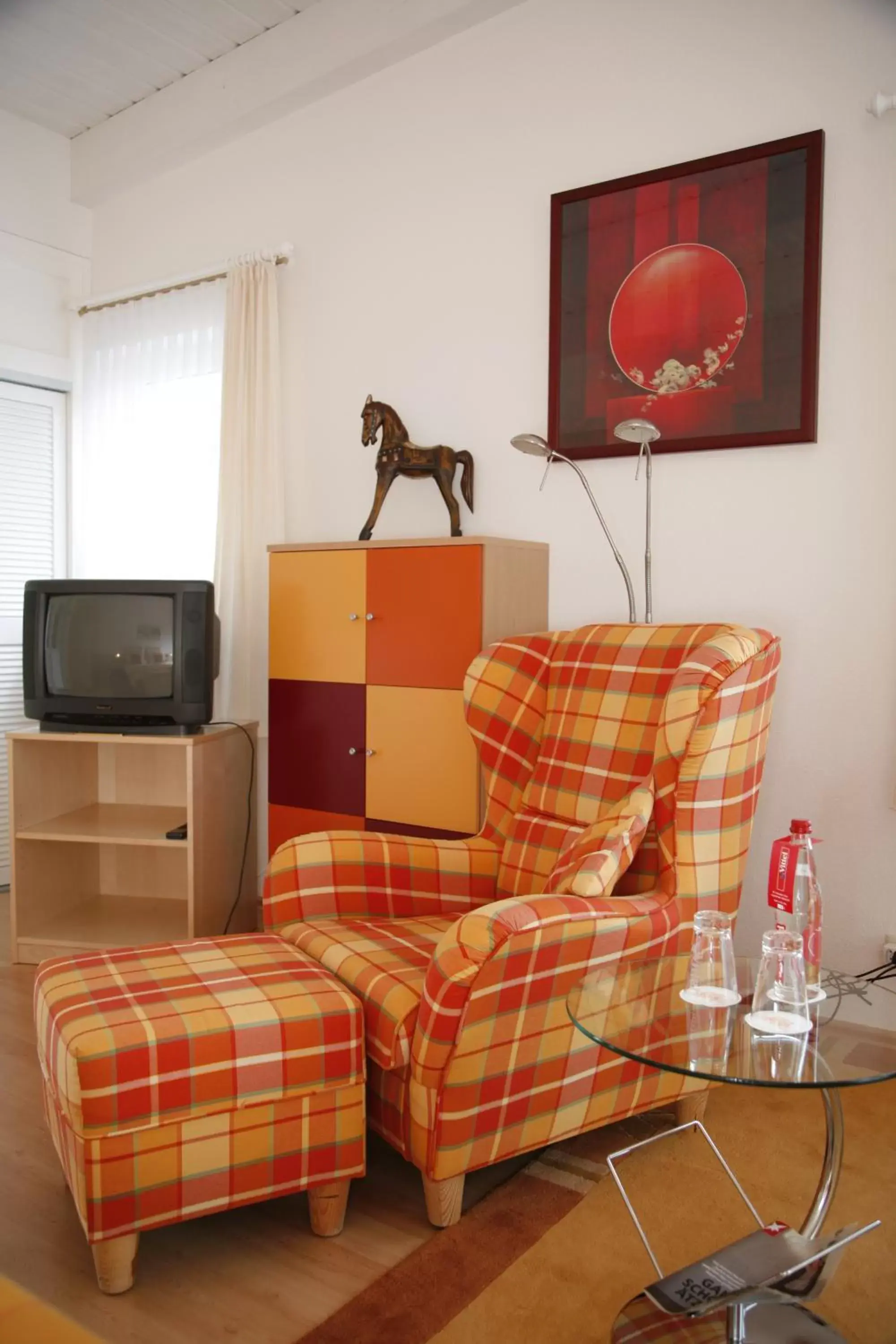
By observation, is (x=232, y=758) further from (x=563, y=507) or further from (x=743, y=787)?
(x=743, y=787)

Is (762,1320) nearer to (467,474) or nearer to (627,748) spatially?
(627,748)

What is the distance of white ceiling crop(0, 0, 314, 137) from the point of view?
340 cm

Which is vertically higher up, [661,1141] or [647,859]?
[647,859]

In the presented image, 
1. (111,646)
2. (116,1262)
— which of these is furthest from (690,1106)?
(111,646)

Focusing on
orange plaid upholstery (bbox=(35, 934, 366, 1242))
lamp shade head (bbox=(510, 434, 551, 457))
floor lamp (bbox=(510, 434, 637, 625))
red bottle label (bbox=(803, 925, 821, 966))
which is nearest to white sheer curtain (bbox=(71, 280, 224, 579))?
floor lamp (bbox=(510, 434, 637, 625))

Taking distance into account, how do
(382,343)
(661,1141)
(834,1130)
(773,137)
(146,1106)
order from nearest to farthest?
(834,1130) < (146,1106) < (661,1141) < (773,137) < (382,343)

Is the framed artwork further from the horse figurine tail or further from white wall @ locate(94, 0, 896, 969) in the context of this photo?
the horse figurine tail

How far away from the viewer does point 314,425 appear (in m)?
3.68

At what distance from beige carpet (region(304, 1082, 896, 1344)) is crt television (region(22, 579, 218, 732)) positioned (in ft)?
6.17

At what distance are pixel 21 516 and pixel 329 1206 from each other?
3246 mm

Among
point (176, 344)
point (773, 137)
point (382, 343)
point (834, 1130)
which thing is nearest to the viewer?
point (834, 1130)

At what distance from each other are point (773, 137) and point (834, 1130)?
90.7 inches

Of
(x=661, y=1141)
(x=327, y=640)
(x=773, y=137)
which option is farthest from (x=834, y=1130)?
(x=773, y=137)

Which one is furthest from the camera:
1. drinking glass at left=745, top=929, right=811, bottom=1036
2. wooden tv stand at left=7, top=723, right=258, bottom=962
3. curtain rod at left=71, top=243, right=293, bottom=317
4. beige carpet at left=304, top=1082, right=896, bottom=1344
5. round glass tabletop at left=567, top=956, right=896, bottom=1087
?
curtain rod at left=71, top=243, right=293, bottom=317
